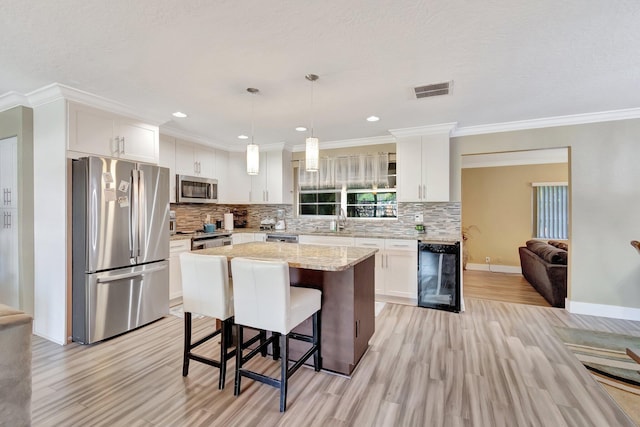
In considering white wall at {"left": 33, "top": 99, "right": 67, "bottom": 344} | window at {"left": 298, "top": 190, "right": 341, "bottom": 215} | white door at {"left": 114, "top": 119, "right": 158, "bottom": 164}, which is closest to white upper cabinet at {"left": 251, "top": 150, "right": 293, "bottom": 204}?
window at {"left": 298, "top": 190, "right": 341, "bottom": 215}

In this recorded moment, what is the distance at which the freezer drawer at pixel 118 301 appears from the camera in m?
2.86

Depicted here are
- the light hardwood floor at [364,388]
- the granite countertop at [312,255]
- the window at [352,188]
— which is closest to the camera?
the light hardwood floor at [364,388]

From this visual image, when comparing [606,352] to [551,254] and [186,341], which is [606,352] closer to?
[551,254]

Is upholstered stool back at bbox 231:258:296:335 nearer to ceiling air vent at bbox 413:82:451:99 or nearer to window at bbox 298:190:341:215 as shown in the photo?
ceiling air vent at bbox 413:82:451:99

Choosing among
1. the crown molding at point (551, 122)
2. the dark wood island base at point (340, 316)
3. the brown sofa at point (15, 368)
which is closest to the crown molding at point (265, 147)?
the crown molding at point (551, 122)

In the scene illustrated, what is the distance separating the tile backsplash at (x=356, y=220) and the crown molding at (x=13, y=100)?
2067 millimetres

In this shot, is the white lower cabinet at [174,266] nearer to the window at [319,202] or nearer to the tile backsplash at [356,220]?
the tile backsplash at [356,220]

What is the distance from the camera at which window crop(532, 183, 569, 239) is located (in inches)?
236

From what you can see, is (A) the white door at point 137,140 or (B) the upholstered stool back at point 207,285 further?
(A) the white door at point 137,140

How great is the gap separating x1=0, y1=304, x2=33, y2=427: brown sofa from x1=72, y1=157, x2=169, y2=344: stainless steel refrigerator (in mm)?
1680

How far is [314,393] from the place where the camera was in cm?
215

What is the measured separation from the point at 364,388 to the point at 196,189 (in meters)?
3.77

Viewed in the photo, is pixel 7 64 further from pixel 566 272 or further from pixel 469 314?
pixel 566 272

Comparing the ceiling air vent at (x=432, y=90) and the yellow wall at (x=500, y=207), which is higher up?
the ceiling air vent at (x=432, y=90)
